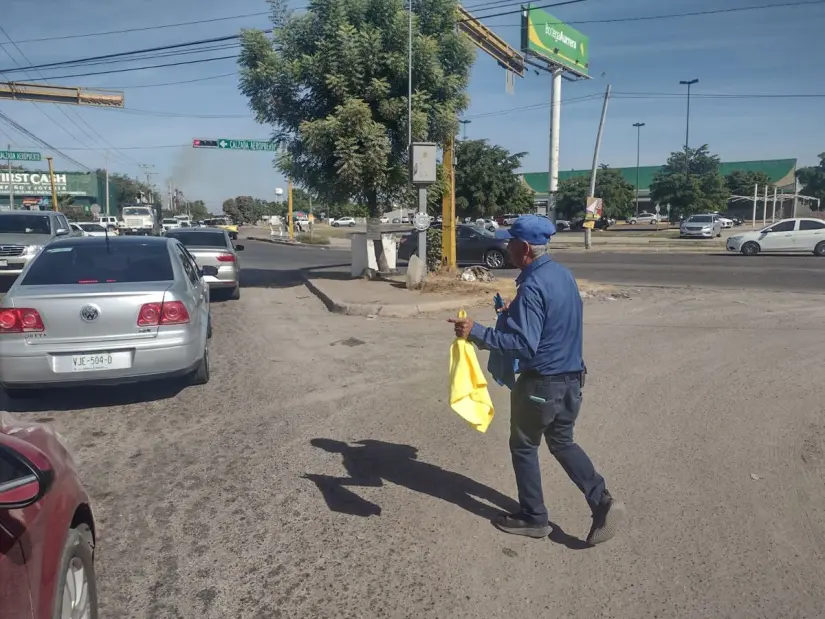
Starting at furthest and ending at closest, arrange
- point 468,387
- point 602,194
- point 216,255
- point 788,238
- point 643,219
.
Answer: point 643,219 → point 602,194 → point 788,238 → point 216,255 → point 468,387

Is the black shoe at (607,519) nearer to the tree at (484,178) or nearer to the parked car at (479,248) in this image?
the parked car at (479,248)

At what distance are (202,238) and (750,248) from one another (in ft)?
71.6

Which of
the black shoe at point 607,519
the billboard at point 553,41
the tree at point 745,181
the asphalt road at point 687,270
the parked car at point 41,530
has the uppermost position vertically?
the billboard at point 553,41

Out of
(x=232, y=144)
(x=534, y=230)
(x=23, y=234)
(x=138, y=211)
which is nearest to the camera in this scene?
(x=534, y=230)

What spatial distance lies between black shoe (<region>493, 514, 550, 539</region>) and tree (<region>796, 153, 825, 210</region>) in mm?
83240

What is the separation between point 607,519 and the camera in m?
3.75

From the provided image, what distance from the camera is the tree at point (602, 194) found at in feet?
212

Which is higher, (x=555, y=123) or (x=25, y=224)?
(x=555, y=123)

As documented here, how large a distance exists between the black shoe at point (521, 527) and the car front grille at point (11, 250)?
1431cm

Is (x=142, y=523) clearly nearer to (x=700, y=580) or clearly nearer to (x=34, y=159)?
(x=700, y=580)

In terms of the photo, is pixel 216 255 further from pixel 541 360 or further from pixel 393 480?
pixel 541 360

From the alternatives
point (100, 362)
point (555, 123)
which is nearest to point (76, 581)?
point (100, 362)

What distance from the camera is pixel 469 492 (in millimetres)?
4551

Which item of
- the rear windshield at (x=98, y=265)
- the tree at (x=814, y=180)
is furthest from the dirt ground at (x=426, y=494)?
the tree at (x=814, y=180)
